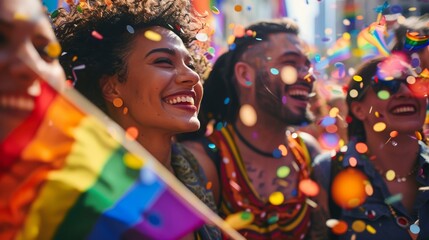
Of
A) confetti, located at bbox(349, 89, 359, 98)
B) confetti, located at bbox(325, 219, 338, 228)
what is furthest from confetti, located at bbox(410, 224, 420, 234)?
confetti, located at bbox(349, 89, 359, 98)

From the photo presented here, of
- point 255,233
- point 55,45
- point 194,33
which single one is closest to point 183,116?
point 194,33

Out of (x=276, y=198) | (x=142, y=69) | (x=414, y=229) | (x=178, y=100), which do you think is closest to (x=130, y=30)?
(x=142, y=69)

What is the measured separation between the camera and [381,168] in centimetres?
318

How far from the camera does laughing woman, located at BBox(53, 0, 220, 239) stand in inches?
103

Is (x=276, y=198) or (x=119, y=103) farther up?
(x=119, y=103)

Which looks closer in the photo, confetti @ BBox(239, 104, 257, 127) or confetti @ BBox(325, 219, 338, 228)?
confetti @ BBox(325, 219, 338, 228)

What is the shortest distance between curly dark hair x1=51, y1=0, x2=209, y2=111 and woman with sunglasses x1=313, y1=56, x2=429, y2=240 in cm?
132

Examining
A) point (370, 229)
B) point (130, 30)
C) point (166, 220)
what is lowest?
point (370, 229)

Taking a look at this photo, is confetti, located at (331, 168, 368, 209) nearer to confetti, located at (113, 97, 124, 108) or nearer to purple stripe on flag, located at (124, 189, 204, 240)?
confetti, located at (113, 97, 124, 108)

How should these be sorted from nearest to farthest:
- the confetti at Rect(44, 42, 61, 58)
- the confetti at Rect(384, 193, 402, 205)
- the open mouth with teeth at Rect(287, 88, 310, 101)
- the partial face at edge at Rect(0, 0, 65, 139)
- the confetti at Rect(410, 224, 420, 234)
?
the partial face at edge at Rect(0, 0, 65, 139) < the confetti at Rect(44, 42, 61, 58) < the confetti at Rect(410, 224, 420, 234) < the confetti at Rect(384, 193, 402, 205) < the open mouth with teeth at Rect(287, 88, 310, 101)

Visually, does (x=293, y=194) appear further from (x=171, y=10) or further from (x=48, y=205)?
(x=48, y=205)

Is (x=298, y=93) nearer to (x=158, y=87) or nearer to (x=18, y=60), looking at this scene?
(x=158, y=87)

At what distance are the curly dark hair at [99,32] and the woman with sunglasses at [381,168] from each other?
1.32m

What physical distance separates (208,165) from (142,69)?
0.87 m
